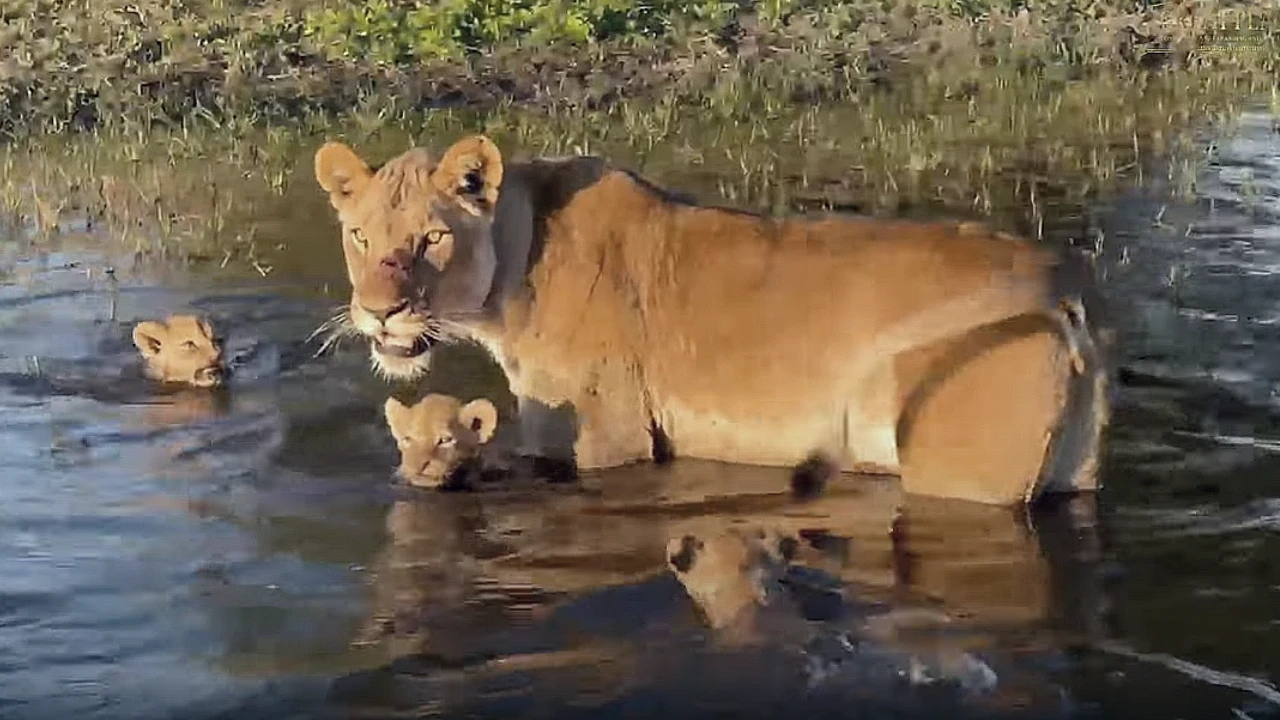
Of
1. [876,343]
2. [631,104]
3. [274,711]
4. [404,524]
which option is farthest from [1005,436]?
[631,104]

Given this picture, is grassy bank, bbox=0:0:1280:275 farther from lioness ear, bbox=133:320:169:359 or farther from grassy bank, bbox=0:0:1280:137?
lioness ear, bbox=133:320:169:359

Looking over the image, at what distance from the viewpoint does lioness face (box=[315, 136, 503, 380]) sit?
25.0ft

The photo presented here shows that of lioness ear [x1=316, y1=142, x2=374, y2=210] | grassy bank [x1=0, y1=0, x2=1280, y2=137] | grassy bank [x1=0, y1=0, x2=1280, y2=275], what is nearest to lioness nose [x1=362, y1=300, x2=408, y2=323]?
lioness ear [x1=316, y1=142, x2=374, y2=210]

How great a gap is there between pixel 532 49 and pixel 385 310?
45.2ft

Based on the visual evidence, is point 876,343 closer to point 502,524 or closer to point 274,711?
point 502,524

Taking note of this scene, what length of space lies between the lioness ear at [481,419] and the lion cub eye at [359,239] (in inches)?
29.3

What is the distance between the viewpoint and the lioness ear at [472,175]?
306 inches

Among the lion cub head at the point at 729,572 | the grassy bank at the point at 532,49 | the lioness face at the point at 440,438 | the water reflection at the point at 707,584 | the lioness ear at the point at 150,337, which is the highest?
the grassy bank at the point at 532,49

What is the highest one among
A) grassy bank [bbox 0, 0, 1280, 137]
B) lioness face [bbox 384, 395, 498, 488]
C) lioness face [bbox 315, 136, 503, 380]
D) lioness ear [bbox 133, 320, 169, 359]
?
grassy bank [bbox 0, 0, 1280, 137]

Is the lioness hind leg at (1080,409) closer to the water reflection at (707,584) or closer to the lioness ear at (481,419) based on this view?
the water reflection at (707,584)

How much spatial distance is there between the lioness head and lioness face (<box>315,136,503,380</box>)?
1944 mm

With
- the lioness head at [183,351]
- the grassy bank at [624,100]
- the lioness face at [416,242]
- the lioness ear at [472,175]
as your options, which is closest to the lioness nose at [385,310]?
the lioness face at [416,242]

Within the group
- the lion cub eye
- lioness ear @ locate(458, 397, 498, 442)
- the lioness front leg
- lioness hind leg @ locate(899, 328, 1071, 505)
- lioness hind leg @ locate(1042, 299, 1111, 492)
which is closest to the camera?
lioness hind leg @ locate(899, 328, 1071, 505)

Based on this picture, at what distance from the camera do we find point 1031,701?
566cm
